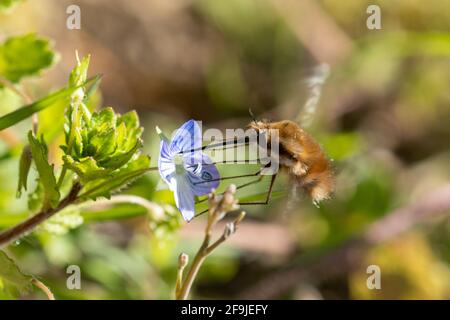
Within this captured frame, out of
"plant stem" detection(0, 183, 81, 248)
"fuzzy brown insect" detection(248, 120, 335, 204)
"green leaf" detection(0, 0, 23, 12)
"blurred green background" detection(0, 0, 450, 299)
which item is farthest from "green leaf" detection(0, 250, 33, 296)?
"blurred green background" detection(0, 0, 450, 299)

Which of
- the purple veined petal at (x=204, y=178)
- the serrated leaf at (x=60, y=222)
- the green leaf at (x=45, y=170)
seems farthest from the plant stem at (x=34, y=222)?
the purple veined petal at (x=204, y=178)

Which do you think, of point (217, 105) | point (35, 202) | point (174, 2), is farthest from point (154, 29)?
point (35, 202)

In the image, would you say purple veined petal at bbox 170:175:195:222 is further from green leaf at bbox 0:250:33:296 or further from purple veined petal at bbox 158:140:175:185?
green leaf at bbox 0:250:33:296

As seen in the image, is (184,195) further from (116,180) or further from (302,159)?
(302,159)

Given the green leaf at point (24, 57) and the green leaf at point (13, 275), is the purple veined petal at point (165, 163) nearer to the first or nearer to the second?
the green leaf at point (13, 275)

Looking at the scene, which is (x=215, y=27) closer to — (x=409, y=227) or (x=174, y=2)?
(x=174, y=2)

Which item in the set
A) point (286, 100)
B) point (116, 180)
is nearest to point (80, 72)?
point (116, 180)
